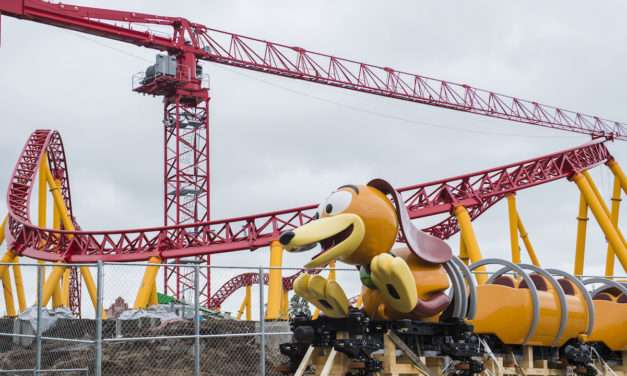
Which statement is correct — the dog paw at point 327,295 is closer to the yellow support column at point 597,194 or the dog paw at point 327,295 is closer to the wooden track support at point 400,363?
the wooden track support at point 400,363

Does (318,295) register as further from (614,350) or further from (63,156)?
(63,156)

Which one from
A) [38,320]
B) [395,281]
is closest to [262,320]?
[38,320]

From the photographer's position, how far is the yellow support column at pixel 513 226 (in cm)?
2423

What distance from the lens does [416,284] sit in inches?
408

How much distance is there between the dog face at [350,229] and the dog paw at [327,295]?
418 millimetres

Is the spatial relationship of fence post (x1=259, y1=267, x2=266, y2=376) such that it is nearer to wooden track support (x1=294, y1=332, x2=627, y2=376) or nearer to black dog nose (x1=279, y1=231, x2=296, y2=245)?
wooden track support (x1=294, y1=332, x2=627, y2=376)

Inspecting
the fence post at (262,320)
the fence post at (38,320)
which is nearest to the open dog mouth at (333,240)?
the fence post at (262,320)

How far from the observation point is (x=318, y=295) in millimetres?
10531

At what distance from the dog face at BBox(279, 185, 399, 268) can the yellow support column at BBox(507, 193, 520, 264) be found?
1448 centimetres

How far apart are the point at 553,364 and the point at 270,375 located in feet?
15.1

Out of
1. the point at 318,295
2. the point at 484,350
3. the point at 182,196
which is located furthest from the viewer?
the point at 182,196

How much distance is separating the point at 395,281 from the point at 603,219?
16570mm

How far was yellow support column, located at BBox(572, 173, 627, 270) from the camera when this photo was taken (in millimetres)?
24500

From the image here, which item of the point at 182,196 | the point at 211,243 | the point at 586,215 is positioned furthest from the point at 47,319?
the point at 182,196
